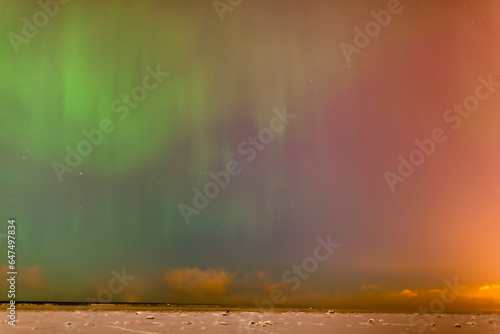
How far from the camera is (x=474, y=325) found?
28.7 feet

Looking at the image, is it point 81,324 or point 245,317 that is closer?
point 81,324

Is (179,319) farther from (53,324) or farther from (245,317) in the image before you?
(53,324)

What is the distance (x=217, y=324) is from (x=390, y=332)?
2817mm

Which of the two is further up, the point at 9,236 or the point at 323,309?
the point at 9,236

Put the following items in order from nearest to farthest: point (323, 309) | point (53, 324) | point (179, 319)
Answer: point (53, 324) < point (179, 319) < point (323, 309)

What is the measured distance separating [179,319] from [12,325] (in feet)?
9.49

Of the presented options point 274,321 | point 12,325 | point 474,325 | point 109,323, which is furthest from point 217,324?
point 474,325

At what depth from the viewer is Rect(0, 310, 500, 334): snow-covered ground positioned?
751cm

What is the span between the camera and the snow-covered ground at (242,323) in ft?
24.6

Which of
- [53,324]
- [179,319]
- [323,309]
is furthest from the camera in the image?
[323,309]

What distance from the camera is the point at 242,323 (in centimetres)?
848

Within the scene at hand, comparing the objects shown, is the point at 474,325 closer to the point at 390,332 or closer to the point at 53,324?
the point at 390,332

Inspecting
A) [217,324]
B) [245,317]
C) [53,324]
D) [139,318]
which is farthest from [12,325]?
[245,317]

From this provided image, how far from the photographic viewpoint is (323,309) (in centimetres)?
1127
